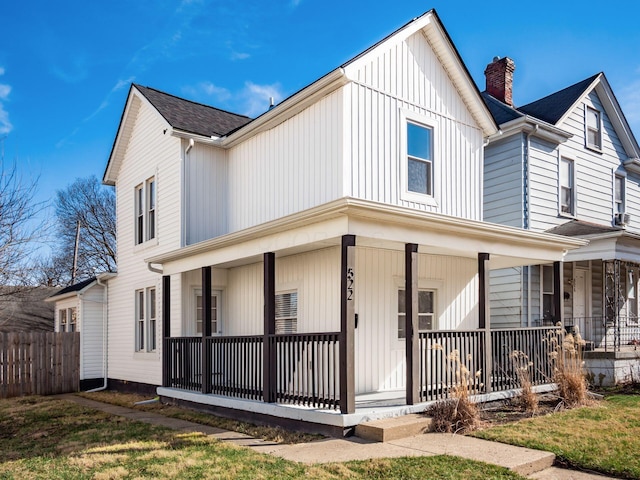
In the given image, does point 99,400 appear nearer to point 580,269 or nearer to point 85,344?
point 85,344

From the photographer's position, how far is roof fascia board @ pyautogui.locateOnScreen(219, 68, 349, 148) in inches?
419

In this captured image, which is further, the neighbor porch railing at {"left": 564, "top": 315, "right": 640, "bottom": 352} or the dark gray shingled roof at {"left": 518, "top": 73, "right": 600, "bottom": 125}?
the dark gray shingled roof at {"left": 518, "top": 73, "right": 600, "bottom": 125}

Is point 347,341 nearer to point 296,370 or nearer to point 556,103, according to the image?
point 296,370

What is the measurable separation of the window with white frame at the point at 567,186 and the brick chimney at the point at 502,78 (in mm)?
2498

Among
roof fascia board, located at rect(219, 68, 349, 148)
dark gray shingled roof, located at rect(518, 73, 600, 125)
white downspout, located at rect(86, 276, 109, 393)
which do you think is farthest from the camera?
white downspout, located at rect(86, 276, 109, 393)

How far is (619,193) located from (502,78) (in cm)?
566

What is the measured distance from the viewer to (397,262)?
37.4 feet

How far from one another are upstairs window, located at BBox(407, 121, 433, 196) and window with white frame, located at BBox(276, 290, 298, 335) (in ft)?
10.6

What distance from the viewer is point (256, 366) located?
10.1 m

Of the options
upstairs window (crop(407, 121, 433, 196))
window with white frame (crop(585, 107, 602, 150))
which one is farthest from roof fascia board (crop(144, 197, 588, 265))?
window with white frame (crop(585, 107, 602, 150))

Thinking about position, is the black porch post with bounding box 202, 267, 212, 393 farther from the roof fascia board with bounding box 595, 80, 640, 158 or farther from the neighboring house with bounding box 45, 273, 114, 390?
the roof fascia board with bounding box 595, 80, 640, 158

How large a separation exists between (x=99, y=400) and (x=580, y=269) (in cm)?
1380

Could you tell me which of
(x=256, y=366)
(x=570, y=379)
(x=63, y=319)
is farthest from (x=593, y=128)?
(x=63, y=319)

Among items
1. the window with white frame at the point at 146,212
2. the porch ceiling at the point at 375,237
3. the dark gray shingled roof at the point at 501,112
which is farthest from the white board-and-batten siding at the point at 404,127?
the window with white frame at the point at 146,212
